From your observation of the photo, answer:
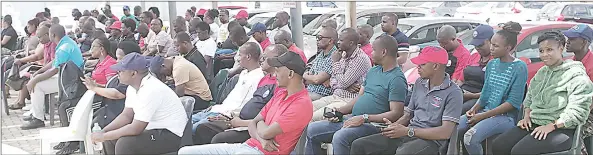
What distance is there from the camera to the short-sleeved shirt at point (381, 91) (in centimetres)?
510

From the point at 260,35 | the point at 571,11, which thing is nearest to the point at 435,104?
the point at 260,35

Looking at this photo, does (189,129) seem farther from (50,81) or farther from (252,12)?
(252,12)

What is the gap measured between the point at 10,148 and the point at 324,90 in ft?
11.2

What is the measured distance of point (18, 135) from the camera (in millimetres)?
8383

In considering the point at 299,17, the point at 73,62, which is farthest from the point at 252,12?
the point at 73,62

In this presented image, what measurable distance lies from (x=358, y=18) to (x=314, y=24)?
1.06 m

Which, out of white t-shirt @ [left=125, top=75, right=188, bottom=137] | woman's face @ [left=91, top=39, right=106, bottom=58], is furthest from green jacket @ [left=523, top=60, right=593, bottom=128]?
woman's face @ [left=91, top=39, right=106, bottom=58]

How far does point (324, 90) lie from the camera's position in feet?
21.3

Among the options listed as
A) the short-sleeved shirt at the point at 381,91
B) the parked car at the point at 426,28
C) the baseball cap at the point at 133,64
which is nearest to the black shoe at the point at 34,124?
the baseball cap at the point at 133,64

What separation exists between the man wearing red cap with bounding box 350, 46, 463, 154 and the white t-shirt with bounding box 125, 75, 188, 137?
124 centimetres

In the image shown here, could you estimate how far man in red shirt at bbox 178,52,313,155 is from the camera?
4.47m

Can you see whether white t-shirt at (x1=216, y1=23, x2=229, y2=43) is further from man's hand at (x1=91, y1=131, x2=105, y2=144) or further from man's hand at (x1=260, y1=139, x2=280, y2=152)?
man's hand at (x1=260, y1=139, x2=280, y2=152)

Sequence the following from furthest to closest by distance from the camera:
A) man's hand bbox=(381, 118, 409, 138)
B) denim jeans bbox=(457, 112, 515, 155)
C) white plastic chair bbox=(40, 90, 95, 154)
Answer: white plastic chair bbox=(40, 90, 95, 154)
denim jeans bbox=(457, 112, 515, 155)
man's hand bbox=(381, 118, 409, 138)

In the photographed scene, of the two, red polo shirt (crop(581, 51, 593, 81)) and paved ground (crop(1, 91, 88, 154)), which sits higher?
red polo shirt (crop(581, 51, 593, 81))
